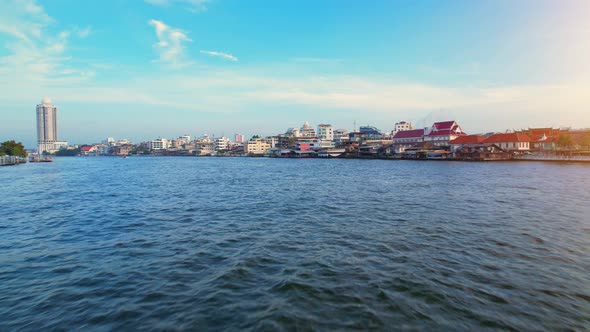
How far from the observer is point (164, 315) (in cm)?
473

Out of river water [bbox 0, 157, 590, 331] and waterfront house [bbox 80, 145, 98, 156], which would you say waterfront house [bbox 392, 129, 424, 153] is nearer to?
river water [bbox 0, 157, 590, 331]

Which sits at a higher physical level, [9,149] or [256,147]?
[256,147]

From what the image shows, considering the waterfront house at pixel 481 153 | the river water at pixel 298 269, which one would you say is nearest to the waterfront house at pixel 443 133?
the waterfront house at pixel 481 153

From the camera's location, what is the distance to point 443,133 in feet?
226

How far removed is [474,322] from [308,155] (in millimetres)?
90214

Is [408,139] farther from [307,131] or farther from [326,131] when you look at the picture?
[307,131]

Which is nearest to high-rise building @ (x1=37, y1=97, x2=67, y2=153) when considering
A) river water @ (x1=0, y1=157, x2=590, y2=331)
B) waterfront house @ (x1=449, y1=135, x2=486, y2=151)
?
waterfront house @ (x1=449, y1=135, x2=486, y2=151)

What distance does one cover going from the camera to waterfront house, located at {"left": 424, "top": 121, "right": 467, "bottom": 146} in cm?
6781

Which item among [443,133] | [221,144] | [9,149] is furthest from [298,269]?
[221,144]

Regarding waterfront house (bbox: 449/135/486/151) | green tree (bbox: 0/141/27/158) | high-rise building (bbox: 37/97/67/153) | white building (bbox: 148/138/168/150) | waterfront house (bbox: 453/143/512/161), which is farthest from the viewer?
high-rise building (bbox: 37/97/67/153)

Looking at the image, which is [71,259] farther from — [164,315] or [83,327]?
[164,315]

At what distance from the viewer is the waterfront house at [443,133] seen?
222 feet

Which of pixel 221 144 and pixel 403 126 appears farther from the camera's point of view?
pixel 221 144

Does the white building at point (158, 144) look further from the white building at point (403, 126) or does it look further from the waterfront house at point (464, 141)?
the waterfront house at point (464, 141)
